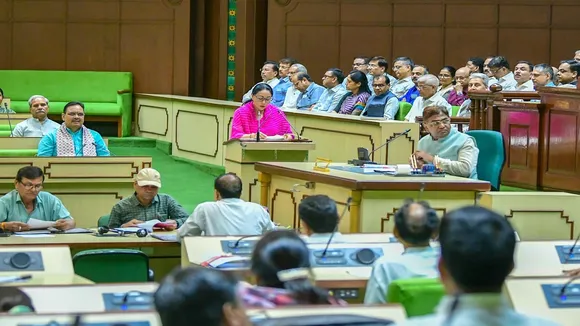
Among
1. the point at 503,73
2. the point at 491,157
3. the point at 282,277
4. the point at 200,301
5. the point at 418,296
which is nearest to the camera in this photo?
the point at 200,301

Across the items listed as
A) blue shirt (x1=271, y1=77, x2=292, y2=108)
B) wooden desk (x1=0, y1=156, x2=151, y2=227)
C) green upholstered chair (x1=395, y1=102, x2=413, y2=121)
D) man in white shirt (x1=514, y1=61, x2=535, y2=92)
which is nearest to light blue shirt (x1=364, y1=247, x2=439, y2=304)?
wooden desk (x1=0, y1=156, x2=151, y2=227)

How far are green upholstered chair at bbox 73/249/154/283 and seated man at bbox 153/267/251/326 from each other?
361cm

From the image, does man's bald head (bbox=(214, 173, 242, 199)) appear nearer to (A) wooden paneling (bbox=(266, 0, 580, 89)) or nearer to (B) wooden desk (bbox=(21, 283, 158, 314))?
(B) wooden desk (bbox=(21, 283, 158, 314))

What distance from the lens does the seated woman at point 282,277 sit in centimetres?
321

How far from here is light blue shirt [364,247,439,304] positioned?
166 inches

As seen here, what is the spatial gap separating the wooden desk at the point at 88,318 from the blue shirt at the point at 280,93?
11194 millimetres

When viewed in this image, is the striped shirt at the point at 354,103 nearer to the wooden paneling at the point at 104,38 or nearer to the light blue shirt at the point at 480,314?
the wooden paneling at the point at 104,38

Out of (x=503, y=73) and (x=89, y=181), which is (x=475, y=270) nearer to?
(x=89, y=181)

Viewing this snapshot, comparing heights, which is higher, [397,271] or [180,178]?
[397,271]

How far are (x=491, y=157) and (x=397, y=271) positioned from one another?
4.24 m

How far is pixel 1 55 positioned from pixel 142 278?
11.7 m

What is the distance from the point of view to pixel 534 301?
13.1 ft

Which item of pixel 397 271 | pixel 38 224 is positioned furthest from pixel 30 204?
pixel 397 271

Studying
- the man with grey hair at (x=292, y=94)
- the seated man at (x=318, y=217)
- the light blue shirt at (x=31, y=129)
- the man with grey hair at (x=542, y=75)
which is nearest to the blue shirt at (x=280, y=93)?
the man with grey hair at (x=292, y=94)
